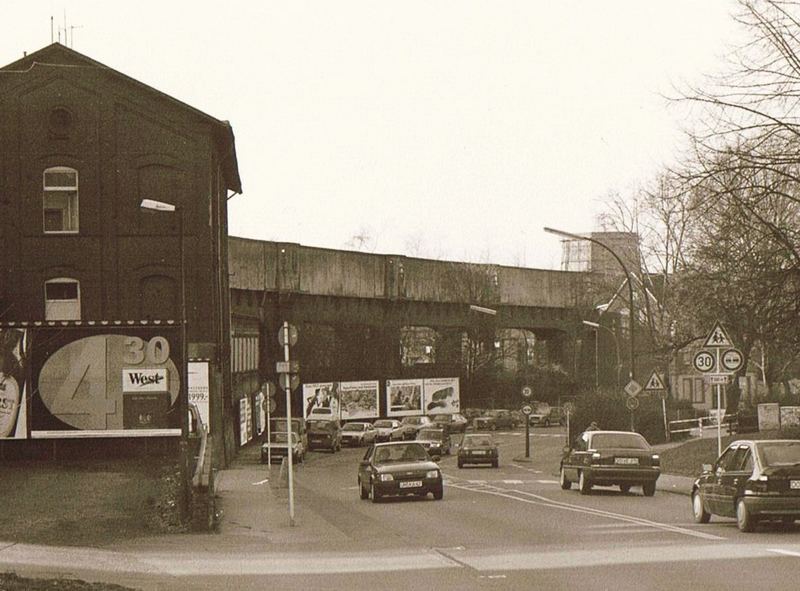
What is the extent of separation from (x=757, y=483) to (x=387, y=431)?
2159 inches

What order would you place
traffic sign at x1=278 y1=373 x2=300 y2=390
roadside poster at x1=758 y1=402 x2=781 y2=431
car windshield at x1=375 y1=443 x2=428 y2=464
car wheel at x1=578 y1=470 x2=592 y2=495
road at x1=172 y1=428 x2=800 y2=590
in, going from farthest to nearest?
roadside poster at x1=758 y1=402 x2=781 y2=431 < car windshield at x1=375 y1=443 x2=428 y2=464 < car wheel at x1=578 y1=470 x2=592 y2=495 < traffic sign at x1=278 y1=373 x2=300 y2=390 < road at x1=172 y1=428 x2=800 y2=590

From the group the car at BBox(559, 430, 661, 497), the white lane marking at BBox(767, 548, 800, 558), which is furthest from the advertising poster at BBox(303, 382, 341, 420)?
the white lane marking at BBox(767, 548, 800, 558)

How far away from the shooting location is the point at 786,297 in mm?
24453

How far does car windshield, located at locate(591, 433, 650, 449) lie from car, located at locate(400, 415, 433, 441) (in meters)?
41.3

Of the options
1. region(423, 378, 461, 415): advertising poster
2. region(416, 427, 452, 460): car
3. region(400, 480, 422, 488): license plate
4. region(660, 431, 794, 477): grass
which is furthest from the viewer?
region(423, 378, 461, 415): advertising poster

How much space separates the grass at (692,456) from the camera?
39.5 m

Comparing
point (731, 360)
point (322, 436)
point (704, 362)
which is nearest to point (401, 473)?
point (704, 362)

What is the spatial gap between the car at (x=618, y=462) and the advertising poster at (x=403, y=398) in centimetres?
5173

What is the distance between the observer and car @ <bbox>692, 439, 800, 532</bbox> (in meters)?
18.3

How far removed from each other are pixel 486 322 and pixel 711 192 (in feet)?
199

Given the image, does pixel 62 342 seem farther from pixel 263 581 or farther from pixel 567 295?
pixel 567 295

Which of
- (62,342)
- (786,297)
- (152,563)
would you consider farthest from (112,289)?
(152,563)

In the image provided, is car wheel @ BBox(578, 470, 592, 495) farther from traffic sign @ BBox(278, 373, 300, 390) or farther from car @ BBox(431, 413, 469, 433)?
car @ BBox(431, 413, 469, 433)

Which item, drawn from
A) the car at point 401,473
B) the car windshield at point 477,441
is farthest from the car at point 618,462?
the car windshield at point 477,441
